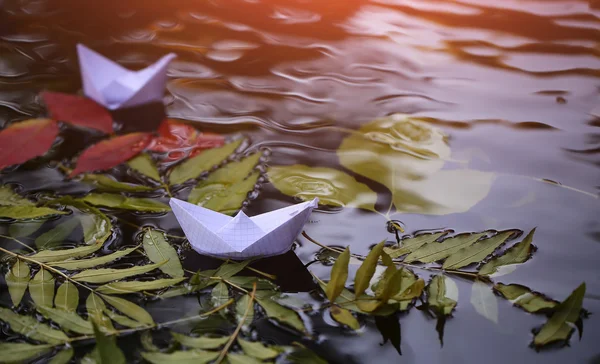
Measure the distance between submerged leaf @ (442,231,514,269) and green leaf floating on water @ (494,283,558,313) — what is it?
0.09ft

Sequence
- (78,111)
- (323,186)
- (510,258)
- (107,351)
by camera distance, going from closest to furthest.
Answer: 1. (107,351)
2. (510,258)
3. (323,186)
4. (78,111)

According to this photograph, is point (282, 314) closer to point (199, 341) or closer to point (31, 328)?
point (199, 341)

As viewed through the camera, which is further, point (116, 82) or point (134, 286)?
point (116, 82)

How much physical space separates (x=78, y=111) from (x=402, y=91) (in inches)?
15.7

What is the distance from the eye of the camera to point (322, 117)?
720mm

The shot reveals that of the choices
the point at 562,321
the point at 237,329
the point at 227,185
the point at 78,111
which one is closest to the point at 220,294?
the point at 237,329

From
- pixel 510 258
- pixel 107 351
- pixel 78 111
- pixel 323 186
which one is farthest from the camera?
pixel 78 111

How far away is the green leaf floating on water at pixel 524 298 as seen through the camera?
458 mm

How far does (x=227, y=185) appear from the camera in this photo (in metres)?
0.59

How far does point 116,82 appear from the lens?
74 centimetres

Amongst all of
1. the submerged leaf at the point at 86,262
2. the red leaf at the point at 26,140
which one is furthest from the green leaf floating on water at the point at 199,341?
the red leaf at the point at 26,140

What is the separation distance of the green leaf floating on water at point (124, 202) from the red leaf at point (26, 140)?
0.40 ft

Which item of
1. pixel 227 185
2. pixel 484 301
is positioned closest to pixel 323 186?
pixel 227 185

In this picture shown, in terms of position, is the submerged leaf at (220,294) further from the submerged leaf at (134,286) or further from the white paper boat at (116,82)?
the white paper boat at (116,82)
